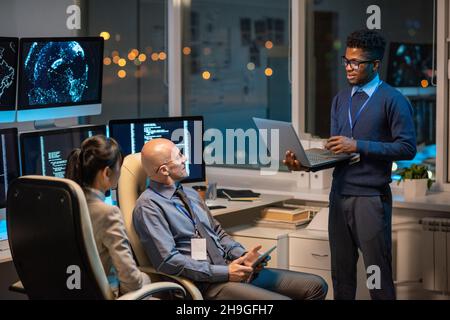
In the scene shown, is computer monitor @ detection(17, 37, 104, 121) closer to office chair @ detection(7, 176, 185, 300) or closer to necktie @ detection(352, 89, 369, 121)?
office chair @ detection(7, 176, 185, 300)

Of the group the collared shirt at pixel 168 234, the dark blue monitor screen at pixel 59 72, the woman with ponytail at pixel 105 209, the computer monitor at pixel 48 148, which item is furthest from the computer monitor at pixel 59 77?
the woman with ponytail at pixel 105 209

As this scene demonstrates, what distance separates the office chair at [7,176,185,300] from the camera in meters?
2.92

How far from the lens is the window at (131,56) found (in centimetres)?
624

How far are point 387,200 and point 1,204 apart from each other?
A: 73.7 inches

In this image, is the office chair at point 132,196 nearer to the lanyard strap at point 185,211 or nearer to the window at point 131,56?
the lanyard strap at point 185,211

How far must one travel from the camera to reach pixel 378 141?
4.05 m

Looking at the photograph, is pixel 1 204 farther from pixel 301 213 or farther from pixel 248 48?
pixel 248 48

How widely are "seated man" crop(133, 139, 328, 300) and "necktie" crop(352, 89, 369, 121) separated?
868 millimetres

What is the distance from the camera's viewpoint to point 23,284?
10.3ft

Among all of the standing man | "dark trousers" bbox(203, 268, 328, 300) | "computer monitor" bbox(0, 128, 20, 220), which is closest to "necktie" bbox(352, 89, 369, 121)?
the standing man

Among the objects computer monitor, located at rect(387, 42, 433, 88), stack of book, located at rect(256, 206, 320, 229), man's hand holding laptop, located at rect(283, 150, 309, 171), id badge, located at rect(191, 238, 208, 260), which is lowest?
stack of book, located at rect(256, 206, 320, 229)

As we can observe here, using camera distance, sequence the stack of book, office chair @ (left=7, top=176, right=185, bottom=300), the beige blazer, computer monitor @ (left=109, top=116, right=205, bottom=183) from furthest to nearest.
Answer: the stack of book → computer monitor @ (left=109, top=116, right=205, bottom=183) → the beige blazer → office chair @ (left=7, top=176, right=185, bottom=300)

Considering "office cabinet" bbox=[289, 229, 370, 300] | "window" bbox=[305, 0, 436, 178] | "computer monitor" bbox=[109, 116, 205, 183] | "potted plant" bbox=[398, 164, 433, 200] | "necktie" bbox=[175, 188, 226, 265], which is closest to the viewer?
"necktie" bbox=[175, 188, 226, 265]
